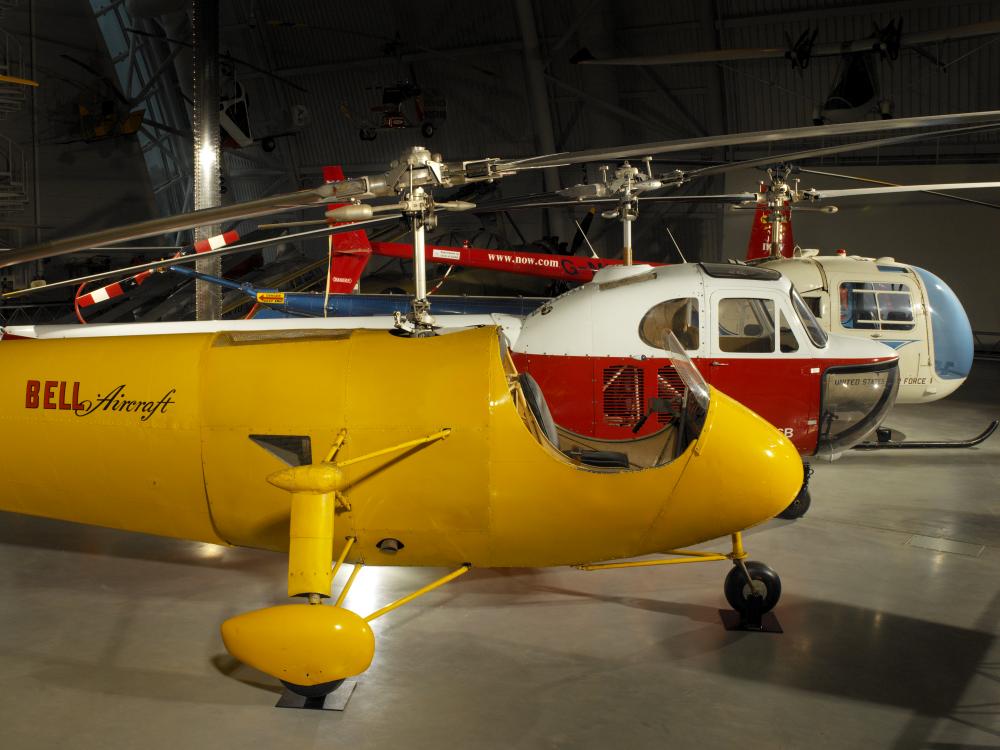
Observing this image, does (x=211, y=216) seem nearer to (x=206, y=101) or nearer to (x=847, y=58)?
(x=206, y=101)

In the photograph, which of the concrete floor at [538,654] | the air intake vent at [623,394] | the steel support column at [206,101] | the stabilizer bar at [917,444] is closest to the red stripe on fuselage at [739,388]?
the air intake vent at [623,394]

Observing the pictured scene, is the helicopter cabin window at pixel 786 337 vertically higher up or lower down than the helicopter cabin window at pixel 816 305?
lower down

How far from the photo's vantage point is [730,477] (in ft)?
14.6

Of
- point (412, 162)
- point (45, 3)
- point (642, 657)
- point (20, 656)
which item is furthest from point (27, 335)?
point (45, 3)

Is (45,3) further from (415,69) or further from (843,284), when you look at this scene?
(843,284)

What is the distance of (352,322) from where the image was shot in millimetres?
8250

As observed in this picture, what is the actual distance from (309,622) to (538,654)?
1304 millimetres

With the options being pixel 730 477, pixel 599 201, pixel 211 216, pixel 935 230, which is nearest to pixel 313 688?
pixel 730 477

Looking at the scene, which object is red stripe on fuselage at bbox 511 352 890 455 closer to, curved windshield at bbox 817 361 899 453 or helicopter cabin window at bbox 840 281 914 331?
curved windshield at bbox 817 361 899 453

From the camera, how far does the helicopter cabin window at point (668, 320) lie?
6.89m

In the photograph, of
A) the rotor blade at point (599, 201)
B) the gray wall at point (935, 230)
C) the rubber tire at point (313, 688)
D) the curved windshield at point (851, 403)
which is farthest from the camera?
the gray wall at point (935, 230)

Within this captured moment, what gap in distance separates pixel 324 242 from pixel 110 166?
5.25 m

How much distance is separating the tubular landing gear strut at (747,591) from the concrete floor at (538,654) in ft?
0.35

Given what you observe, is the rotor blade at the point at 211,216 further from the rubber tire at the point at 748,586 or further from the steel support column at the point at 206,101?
the steel support column at the point at 206,101
